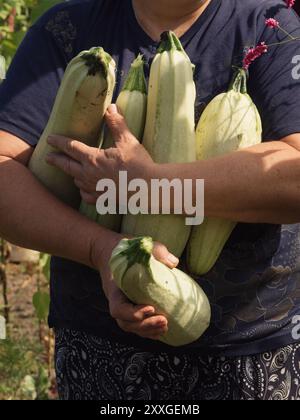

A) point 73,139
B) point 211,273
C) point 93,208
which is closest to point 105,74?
point 73,139

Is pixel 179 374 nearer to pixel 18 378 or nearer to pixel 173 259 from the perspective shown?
pixel 173 259

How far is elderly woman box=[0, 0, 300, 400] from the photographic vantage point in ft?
6.32

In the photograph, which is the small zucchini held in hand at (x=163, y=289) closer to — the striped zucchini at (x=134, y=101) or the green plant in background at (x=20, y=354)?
the striped zucchini at (x=134, y=101)

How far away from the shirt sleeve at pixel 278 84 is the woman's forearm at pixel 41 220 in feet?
1.33

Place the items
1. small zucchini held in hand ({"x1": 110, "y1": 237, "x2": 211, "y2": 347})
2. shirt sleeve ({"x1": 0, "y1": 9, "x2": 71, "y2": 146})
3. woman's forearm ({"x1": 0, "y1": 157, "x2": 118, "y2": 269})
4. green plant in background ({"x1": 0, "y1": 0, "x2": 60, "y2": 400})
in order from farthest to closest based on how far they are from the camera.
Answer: green plant in background ({"x1": 0, "y1": 0, "x2": 60, "y2": 400})
shirt sleeve ({"x1": 0, "y1": 9, "x2": 71, "y2": 146})
woman's forearm ({"x1": 0, "y1": 157, "x2": 118, "y2": 269})
small zucchini held in hand ({"x1": 110, "y1": 237, "x2": 211, "y2": 347})

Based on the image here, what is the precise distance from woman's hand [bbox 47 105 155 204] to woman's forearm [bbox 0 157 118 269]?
0.07 meters

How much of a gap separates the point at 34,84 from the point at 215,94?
395 mm

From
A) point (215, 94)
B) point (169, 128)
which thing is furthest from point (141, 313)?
point (215, 94)

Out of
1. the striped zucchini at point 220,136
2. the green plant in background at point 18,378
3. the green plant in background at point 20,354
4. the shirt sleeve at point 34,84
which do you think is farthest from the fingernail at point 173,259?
the green plant in background at point 18,378

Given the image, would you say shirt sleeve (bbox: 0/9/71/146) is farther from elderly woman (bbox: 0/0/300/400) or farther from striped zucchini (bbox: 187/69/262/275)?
striped zucchini (bbox: 187/69/262/275)

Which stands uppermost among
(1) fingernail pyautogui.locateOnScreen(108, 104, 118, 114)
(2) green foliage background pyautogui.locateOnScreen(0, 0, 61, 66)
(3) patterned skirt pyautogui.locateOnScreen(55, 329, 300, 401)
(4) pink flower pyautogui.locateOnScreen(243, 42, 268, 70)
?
(2) green foliage background pyautogui.locateOnScreen(0, 0, 61, 66)

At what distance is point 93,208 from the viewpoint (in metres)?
1.96

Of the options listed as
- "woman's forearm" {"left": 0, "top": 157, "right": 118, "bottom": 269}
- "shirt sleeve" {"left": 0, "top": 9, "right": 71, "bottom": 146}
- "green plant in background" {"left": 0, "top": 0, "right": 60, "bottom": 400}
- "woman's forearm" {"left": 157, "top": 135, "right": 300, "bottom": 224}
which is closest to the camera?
"woman's forearm" {"left": 157, "top": 135, "right": 300, "bottom": 224}

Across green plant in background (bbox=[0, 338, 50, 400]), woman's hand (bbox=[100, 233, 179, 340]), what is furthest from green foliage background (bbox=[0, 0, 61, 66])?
woman's hand (bbox=[100, 233, 179, 340])
